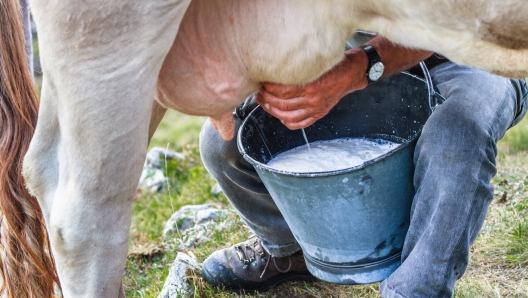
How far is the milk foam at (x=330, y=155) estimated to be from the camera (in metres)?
2.01

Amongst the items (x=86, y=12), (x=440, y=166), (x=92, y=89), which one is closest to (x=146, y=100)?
(x=92, y=89)

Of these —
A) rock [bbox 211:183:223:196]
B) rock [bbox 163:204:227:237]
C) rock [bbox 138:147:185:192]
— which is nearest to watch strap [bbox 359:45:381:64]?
rock [bbox 163:204:227:237]

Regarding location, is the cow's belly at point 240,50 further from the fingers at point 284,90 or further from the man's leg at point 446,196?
the man's leg at point 446,196

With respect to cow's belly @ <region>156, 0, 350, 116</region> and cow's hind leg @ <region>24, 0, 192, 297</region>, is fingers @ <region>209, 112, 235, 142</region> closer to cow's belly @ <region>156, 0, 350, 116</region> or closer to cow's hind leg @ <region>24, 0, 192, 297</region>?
cow's belly @ <region>156, 0, 350, 116</region>

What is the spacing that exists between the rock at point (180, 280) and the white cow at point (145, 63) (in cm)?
75

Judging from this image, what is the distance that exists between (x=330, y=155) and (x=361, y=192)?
0.32 m

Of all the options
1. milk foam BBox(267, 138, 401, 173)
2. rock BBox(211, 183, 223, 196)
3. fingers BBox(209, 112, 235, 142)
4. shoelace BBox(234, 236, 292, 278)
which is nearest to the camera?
fingers BBox(209, 112, 235, 142)

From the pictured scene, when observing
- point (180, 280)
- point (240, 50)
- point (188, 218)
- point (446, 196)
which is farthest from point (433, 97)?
point (188, 218)

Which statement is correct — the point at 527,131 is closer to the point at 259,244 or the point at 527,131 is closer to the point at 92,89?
the point at 259,244

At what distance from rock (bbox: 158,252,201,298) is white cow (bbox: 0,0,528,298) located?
75 centimetres

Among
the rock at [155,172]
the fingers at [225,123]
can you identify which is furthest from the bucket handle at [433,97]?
the rock at [155,172]

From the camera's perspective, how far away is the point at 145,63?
1489mm

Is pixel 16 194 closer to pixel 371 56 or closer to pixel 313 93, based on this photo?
pixel 313 93

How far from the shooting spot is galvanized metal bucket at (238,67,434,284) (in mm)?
1776
